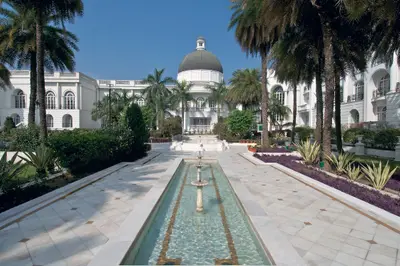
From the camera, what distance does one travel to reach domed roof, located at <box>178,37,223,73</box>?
51.8m

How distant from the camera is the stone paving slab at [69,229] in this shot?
3660 mm

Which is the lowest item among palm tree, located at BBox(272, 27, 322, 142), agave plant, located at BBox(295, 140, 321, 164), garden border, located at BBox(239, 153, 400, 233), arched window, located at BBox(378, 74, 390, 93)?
garden border, located at BBox(239, 153, 400, 233)

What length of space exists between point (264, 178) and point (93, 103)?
1834 inches

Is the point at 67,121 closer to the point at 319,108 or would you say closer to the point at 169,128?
the point at 169,128

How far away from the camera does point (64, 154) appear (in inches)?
371

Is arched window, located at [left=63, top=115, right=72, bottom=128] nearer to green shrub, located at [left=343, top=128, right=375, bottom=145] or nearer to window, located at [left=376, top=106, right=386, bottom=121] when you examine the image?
green shrub, located at [left=343, top=128, right=375, bottom=145]

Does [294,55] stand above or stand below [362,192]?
above

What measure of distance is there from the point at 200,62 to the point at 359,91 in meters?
30.1

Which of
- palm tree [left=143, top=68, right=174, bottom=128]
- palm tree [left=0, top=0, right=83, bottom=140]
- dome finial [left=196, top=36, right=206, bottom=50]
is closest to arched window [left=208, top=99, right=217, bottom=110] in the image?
palm tree [left=143, top=68, right=174, bottom=128]

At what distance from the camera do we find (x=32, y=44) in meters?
16.9

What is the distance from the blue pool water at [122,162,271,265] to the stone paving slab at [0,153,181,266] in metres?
0.70

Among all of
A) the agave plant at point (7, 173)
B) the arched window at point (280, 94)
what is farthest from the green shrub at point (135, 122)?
the arched window at point (280, 94)

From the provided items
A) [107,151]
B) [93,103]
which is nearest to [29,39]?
[107,151]

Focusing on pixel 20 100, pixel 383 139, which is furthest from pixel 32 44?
pixel 20 100
